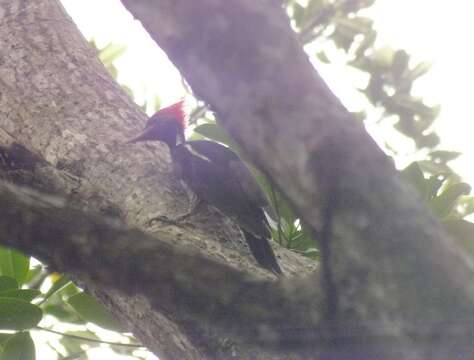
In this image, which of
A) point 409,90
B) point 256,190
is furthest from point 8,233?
point 409,90

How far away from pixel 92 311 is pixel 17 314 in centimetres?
37

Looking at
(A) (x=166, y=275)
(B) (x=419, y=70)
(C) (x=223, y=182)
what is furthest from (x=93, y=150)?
(B) (x=419, y=70)

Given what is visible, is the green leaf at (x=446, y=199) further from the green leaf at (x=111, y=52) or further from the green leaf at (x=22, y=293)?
the green leaf at (x=111, y=52)

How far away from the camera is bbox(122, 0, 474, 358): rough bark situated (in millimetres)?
1051

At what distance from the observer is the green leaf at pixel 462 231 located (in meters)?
2.11

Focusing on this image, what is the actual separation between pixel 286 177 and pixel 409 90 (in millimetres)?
2821

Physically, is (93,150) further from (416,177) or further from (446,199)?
(446,199)

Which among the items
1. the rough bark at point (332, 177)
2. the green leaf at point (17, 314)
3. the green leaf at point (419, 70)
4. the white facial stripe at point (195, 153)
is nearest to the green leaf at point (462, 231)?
the white facial stripe at point (195, 153)

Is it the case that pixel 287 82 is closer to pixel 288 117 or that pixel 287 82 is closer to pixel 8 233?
pixel 288 117

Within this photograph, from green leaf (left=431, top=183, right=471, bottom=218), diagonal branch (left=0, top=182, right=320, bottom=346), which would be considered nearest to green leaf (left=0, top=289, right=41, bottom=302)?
diagonal branch (left=0, top=182, right=320, bottom=346)

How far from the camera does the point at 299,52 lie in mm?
1142

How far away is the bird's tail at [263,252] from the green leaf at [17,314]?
2.17ft

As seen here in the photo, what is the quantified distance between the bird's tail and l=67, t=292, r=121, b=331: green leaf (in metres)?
0.63

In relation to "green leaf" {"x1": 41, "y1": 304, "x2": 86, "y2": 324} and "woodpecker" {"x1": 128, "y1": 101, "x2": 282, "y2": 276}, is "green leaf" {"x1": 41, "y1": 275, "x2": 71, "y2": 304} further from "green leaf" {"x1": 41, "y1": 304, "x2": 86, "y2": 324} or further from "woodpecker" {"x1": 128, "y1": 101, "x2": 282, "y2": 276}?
"woodpecker" {"x1": 128, "y1": 101, "x2": 282, "y2": 276}
